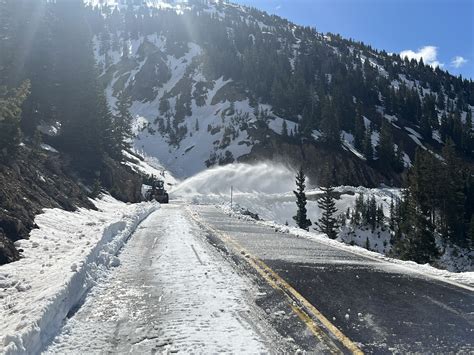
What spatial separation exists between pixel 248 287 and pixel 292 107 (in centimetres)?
12664

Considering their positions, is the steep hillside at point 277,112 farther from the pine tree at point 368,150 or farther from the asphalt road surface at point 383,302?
the asphalt road surface at point 383,302

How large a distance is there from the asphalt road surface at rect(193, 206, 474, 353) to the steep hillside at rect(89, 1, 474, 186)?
292 ft

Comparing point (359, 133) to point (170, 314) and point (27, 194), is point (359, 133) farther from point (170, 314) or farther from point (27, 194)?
point (170, 314)

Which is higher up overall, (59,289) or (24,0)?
(24,0)

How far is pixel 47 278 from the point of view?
330 inches

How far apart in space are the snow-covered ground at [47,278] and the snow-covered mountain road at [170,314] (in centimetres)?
29

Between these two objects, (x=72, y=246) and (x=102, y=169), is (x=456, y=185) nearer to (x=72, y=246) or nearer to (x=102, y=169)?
(x=102, y=169)

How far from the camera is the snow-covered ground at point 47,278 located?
18.1 feet

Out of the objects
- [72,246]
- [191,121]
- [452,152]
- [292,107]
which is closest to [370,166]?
[292,107]

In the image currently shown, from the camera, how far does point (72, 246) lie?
478 inches

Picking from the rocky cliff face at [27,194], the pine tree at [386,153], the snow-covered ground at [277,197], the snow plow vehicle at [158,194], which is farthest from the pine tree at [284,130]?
the rocky cliff face at [27,194]

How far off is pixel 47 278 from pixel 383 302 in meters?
6.55

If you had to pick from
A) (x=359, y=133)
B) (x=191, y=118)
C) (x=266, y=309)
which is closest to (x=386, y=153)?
(x=359, y=133)

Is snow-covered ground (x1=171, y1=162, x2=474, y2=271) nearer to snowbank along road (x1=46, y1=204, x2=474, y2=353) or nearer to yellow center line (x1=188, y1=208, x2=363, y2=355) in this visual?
snowbank along road (x1=46, y1=204, x2=474, y2=353)
